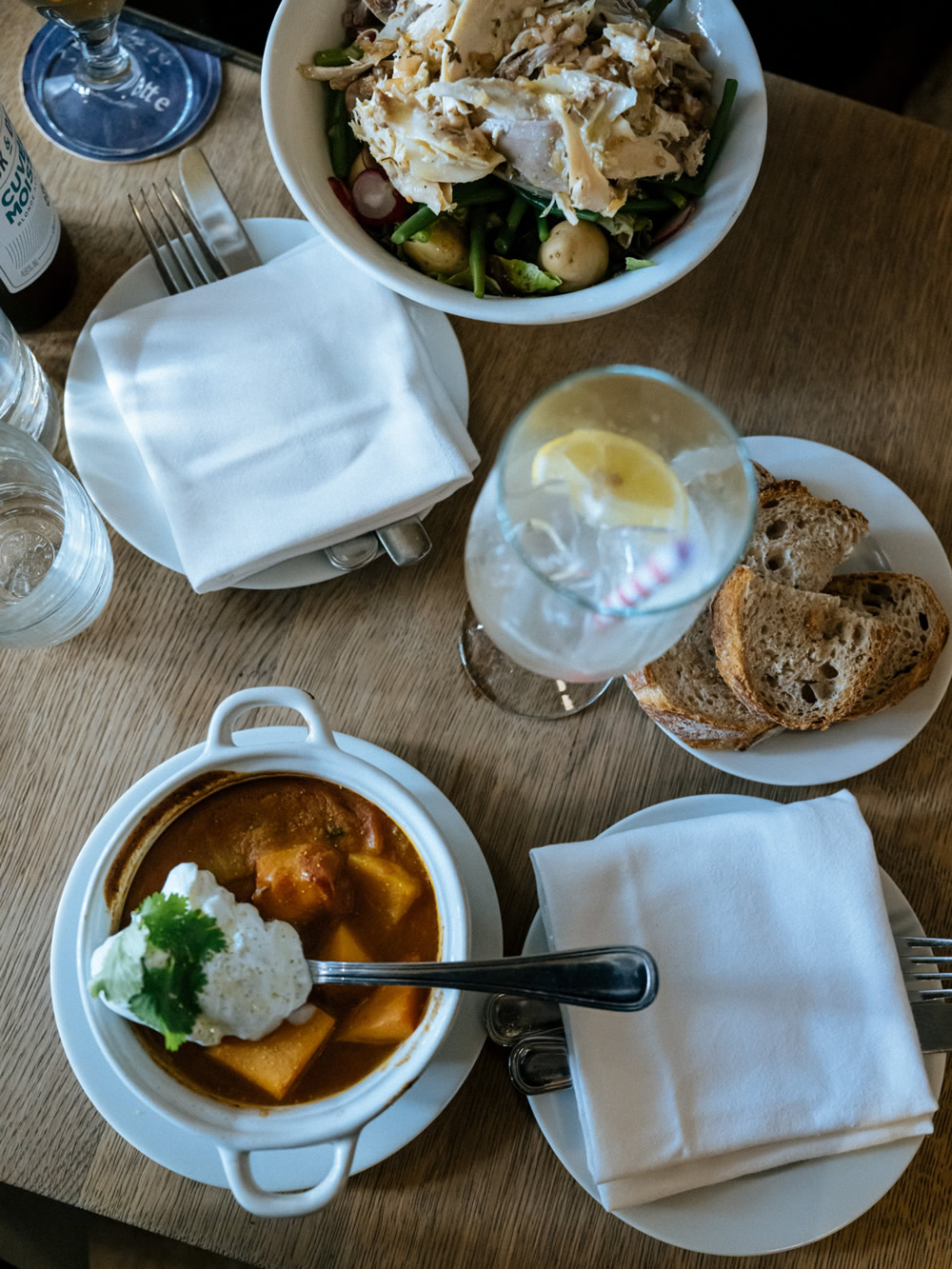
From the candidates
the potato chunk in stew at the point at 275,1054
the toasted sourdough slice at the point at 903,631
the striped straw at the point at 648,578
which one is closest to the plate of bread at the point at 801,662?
the toasted sourdough slice at the point at 903,631

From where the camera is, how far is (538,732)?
124 cm

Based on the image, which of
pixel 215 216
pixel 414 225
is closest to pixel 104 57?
pixel 215 216

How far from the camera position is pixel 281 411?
1185 mm

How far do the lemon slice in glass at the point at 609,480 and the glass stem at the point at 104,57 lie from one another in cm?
91

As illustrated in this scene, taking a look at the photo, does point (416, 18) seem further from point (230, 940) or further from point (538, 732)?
point (230, 940)

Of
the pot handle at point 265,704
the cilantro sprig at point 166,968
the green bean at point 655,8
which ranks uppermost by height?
the green bean at point 655,8

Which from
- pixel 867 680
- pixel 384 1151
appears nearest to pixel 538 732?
pixel 867 680

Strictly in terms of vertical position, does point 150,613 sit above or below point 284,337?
below

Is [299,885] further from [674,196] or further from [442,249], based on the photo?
[674,196]

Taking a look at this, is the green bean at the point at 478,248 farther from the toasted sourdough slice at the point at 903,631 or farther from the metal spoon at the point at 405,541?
the toasted sourdough slice at the point at 903,631

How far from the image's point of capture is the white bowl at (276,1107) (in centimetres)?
94

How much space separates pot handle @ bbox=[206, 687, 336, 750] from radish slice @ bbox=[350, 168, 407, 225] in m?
0.57

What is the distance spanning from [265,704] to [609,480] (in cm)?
41

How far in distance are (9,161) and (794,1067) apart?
1.26 m
